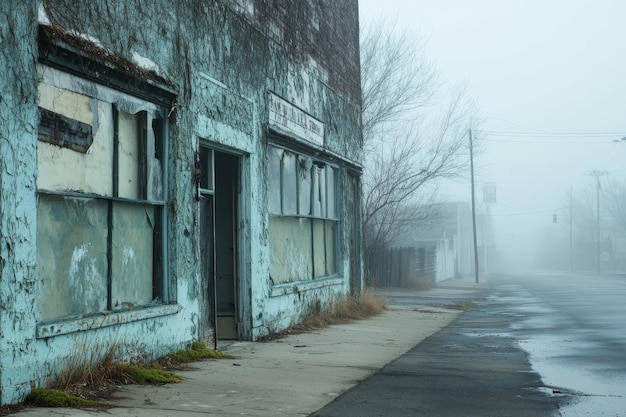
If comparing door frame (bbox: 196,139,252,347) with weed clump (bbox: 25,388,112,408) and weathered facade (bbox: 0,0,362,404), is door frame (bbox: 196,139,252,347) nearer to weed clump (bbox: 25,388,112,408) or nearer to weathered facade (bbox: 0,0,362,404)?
weathered facade (bbox: 0,0,362,404)

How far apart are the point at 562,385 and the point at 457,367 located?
4.75 ft

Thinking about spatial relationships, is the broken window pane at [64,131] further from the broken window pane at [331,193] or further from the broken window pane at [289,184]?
the broken window pane at [331,193]

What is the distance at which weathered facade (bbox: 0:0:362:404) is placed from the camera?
19.4 ft

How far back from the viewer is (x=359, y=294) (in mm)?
16688

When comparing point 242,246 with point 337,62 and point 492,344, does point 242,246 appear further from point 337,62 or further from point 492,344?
point 337,62

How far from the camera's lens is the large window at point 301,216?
38.5ft

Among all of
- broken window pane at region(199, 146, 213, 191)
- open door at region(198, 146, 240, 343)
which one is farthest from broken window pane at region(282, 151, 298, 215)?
broken window pane at region(199, 146, 213, 191)

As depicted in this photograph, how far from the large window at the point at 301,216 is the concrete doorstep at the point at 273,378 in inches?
52.0

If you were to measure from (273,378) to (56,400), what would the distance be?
233 centimetres

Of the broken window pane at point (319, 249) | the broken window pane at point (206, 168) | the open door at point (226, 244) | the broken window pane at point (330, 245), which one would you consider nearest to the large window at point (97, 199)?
the broken window pane at point (206, 168)

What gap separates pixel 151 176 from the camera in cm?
796

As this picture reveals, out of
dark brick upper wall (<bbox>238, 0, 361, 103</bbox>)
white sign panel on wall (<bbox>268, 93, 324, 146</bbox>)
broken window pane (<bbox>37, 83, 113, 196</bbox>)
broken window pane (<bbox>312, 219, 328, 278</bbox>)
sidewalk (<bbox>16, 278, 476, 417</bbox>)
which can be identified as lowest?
sidewalk (<bbox>16, 278, 476, 417</bbox>)

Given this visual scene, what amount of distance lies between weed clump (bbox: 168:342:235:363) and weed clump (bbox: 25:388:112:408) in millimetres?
2345

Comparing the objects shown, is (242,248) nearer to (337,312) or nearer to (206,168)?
(206,168)
